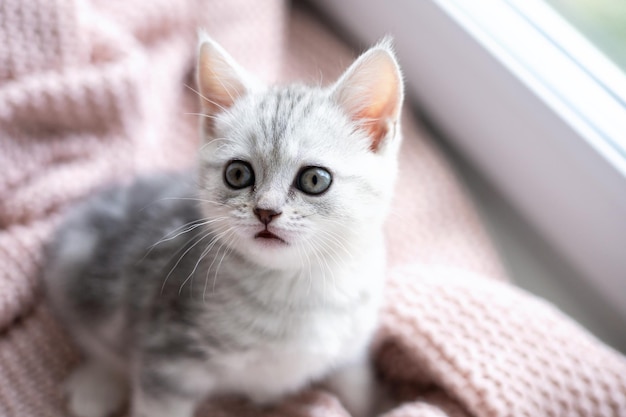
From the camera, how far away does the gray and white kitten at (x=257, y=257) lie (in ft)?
2.64

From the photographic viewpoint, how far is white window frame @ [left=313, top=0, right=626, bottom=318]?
104 cm

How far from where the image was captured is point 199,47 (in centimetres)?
87

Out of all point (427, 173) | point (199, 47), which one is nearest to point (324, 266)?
point (199, 47)

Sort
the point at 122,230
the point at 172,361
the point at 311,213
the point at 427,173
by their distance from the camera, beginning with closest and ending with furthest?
the point at 311,213, the point at 172,361, the point at 122,230, the point at 427,173

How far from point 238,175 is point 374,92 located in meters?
0.21

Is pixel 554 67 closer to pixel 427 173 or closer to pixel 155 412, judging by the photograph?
pixel 427 173

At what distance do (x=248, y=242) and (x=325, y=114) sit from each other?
20cm

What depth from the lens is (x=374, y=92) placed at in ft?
2.75

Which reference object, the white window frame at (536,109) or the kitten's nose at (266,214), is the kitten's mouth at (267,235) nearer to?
the kitten's nose at (266,214)

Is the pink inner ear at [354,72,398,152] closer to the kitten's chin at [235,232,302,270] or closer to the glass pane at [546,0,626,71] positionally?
the kitten's chin at [235,232,302,270]

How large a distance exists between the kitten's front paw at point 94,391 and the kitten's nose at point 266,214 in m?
0.48

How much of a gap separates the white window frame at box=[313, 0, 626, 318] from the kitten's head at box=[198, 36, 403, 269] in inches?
14.3

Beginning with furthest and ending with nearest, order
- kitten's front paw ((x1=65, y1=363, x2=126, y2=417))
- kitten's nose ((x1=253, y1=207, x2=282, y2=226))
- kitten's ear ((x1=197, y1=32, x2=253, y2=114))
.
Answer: kitten's front paw ((x1=65, y1=363, x2=126, y2=417)), kitten's ear ((x1=197, y1=32, x2=253, y2=114)), kitten's nose ((x1=253, y1=207, x2=282, y2=226))

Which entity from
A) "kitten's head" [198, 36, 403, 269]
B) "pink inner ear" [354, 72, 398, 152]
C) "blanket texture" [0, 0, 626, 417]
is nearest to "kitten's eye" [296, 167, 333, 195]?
"kitten's head" [198, 36, 403, 269]
